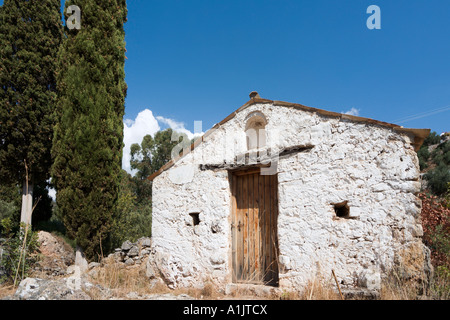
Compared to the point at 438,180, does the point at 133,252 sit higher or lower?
lower

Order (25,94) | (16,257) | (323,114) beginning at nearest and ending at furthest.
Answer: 1. (323,114)
2. (16,257)
3. (25,94)

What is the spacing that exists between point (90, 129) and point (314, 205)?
5626mm

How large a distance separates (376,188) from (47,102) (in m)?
8.61

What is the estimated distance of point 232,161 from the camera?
5492 mm

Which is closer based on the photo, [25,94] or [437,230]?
[437,230]

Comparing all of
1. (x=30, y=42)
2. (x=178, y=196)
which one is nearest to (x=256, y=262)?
(x=178, y=196)

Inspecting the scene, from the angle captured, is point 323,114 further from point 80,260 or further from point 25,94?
point 25,94

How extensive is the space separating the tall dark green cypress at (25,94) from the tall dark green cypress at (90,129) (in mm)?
1126

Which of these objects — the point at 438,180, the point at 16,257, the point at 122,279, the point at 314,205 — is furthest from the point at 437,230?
the point at 16,257

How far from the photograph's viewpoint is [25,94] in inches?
332

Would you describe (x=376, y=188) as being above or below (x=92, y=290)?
above

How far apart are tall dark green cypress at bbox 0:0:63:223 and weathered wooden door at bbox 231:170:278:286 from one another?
6.11m
